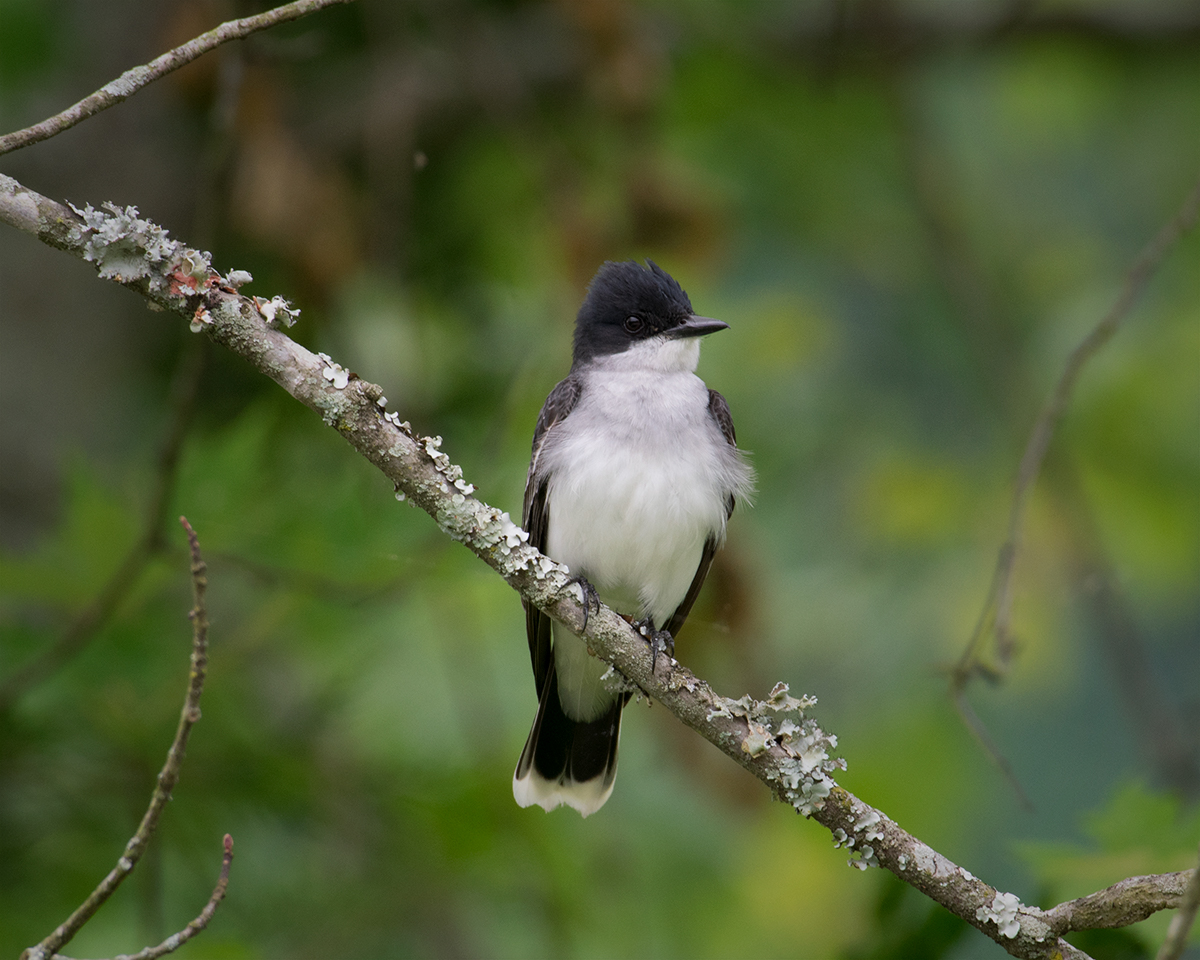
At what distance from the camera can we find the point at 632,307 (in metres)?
3.76

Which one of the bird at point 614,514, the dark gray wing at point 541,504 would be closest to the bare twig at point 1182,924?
the bird at point 614,514

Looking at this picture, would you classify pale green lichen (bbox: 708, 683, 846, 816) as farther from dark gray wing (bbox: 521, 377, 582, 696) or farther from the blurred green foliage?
dark gray wing (bbox: 521, 377, 582, 696)

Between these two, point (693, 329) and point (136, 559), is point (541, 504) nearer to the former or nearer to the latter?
point (693, 329)

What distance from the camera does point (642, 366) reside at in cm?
364

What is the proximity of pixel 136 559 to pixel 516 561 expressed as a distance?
4.23 feet

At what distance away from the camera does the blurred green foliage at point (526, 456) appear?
354 centimetres

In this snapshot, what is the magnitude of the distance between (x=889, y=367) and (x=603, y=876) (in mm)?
2960

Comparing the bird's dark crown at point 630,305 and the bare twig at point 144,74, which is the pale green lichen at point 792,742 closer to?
the bare twig at point 144,74

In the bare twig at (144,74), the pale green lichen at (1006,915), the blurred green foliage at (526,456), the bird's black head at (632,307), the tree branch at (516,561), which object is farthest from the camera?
the bird's black head at (632,307)

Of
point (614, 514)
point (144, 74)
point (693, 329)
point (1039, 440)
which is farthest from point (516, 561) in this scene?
point (693, 329)

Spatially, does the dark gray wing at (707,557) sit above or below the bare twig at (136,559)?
above

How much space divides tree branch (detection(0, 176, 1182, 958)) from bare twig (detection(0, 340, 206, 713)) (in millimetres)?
716

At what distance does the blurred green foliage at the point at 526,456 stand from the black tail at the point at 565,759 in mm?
445

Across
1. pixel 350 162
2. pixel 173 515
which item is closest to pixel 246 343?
pixel 173 515
